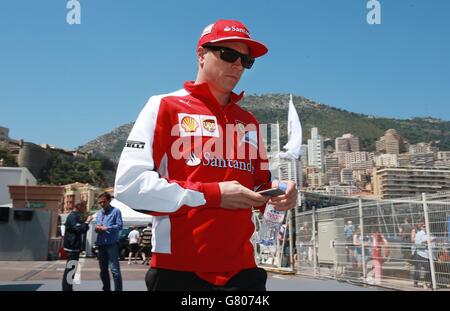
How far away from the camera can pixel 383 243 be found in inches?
353

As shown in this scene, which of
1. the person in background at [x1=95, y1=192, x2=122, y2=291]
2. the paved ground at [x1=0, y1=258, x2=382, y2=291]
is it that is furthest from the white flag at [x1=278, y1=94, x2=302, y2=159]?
the person in background at [x1=95, y1=192, x2=122, y2=291]

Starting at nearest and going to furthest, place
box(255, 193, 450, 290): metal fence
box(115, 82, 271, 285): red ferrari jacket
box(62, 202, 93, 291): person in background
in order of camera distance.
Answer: box(115, 82, 271, 285): red ferrari jacket < box(62, 202, 93, 291): person in background < box(255, 193, 450, 290): metal fence

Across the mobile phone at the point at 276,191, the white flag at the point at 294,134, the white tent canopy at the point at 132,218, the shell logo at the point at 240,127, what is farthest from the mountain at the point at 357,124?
the mobile phone at the point at 276,191

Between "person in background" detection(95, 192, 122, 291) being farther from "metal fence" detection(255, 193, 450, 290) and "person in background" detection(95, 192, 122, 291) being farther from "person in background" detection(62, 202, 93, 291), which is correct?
"metal fence" detection(255, 193, 450, 290)

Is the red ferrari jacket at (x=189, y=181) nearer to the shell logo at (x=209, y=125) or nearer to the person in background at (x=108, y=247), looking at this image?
the shell logo at (x=209, y=125)

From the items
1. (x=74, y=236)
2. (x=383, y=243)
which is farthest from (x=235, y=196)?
(x=383, y=243)

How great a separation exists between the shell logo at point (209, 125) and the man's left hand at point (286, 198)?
0.38 m

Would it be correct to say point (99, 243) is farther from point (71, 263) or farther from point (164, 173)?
point (164, 173)

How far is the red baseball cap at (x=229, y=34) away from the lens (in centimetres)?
183

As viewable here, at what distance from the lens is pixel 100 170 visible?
136 metres

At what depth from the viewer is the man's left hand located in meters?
1.83

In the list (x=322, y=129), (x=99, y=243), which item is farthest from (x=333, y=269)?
(x=322, y=129)

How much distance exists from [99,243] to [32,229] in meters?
10.8

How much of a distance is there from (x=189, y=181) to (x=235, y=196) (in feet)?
0.65
